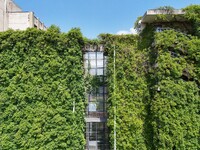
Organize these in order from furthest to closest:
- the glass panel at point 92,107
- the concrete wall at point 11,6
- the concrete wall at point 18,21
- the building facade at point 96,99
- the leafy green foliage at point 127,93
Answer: the concrete wall at point 11,6 → the concrete wall at point 18,21 → the glass panel at point 92,107 → the building facade at point 96,99 → the leafy green foliage at point 127,93

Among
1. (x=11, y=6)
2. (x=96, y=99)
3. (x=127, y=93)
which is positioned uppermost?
(x=11, y=6)

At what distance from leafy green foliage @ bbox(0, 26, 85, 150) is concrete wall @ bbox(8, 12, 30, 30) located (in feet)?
33.9

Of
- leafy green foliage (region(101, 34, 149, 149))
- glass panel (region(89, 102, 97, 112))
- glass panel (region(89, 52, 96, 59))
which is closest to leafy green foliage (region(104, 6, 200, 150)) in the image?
leafy green foliage (region(101, 34, 149, 149))

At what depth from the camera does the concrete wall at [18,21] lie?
2180cm

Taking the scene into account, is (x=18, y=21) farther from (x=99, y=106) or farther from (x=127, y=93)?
(x=127, y=93)

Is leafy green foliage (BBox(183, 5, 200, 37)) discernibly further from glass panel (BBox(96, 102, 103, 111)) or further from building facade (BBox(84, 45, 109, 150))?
glass panel (BBox(96, 102, 103, 111))

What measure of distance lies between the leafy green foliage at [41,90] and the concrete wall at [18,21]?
33.9ft

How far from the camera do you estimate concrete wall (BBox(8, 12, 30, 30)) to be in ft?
71.5

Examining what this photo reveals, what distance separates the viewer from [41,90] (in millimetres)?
11484

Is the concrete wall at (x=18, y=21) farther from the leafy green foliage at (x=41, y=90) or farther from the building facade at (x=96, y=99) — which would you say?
the building facade at (x=96, y=99)

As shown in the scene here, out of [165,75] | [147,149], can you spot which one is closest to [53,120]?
[147,149]

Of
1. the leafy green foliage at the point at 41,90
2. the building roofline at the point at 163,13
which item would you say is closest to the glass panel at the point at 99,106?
the leafy green foliage at the point at 41,90

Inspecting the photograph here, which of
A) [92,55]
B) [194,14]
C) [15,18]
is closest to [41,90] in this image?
[92,55]

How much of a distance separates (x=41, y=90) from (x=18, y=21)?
12307 mm
